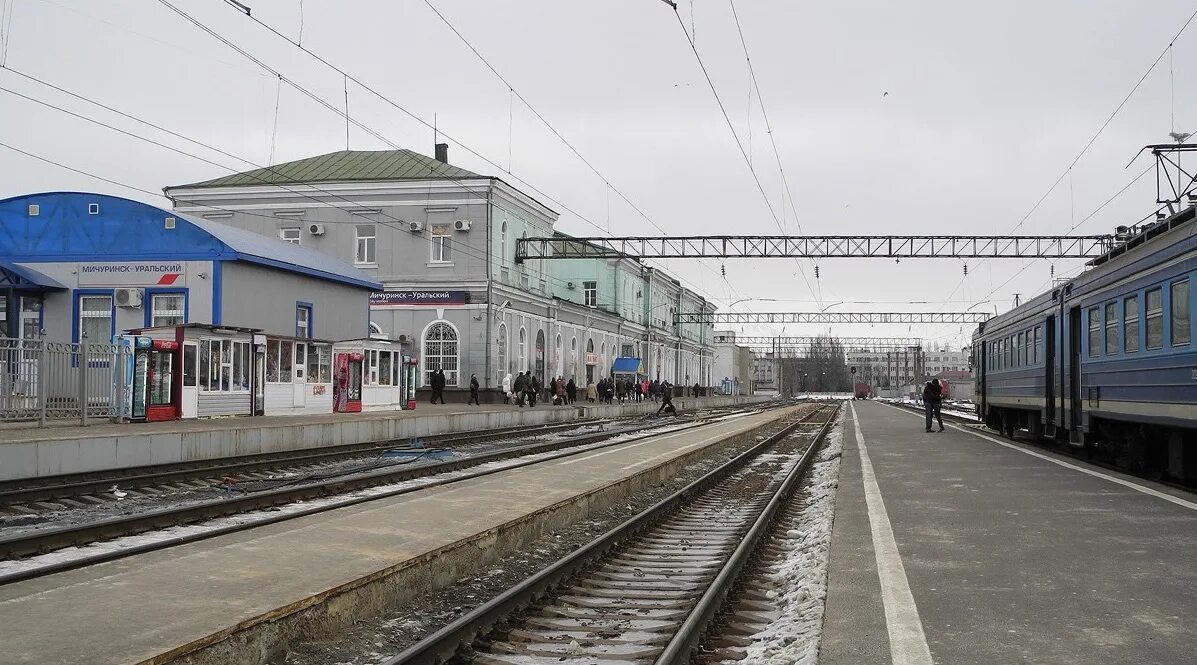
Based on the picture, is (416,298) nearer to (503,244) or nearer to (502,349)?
(502,349)

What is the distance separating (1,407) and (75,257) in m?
12.2

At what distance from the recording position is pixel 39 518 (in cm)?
1164

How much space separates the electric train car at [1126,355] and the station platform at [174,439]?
50.4 ft

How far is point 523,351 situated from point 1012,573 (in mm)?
43311

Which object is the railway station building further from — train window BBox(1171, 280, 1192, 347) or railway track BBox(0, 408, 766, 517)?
train window BBox(1171, 280, 1192, 347)

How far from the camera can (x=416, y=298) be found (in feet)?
155

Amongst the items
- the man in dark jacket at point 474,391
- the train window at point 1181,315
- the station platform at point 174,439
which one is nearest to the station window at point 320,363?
the station platform at point 174,439

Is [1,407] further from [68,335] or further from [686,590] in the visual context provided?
[686,590]

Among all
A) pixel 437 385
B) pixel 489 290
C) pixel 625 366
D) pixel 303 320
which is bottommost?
pixel 437 385

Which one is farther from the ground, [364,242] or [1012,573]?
[364,242]

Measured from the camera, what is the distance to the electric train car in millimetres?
12799

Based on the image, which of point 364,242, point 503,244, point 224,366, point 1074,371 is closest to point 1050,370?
point 1074,371

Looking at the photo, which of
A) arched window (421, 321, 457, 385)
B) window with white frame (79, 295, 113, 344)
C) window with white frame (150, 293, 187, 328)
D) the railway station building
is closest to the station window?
window with white frame (150, 293, 187, 328)

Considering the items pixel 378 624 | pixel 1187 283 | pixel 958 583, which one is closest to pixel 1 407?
pixel 378 624
